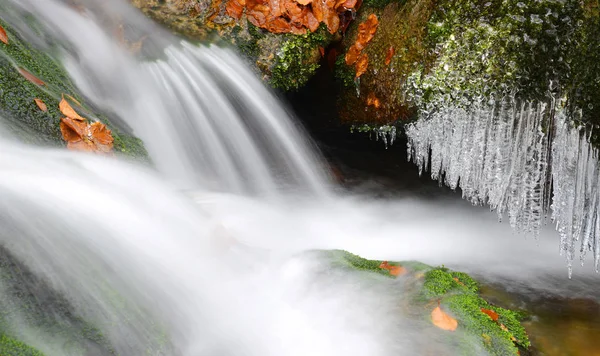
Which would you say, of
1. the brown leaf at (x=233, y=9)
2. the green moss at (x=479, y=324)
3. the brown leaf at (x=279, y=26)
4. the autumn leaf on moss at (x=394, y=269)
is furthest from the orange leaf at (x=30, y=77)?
the green moss at (x=479, y=324)

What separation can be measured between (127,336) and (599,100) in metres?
3.35

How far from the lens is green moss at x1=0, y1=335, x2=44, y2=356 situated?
1705mm

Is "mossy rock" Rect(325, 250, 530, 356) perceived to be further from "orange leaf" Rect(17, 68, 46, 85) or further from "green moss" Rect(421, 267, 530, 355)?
"orange leaf" Rect(17, 68, 46, 85)

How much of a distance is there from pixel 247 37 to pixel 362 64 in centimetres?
126

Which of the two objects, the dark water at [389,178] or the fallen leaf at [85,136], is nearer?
the fallen leaf at [85,136]

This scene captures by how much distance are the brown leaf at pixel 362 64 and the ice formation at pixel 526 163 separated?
1017 mm

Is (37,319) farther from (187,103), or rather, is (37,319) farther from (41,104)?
(187,103)

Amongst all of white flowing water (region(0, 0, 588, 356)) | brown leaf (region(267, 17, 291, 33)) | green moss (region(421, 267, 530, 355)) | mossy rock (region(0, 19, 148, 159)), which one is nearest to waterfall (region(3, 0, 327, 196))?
white flowing water (region(0, 0, 588, 356))

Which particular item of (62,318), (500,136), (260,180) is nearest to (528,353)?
(500,136)

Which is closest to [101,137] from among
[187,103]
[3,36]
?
[3,36]

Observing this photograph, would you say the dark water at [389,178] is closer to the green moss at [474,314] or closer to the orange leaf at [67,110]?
the green moss at [474,314]

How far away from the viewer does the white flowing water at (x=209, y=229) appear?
7.86ft

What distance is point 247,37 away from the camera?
18.0 ft

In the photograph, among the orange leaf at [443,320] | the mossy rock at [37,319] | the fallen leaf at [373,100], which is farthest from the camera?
the fallen leaf at [373,100]
